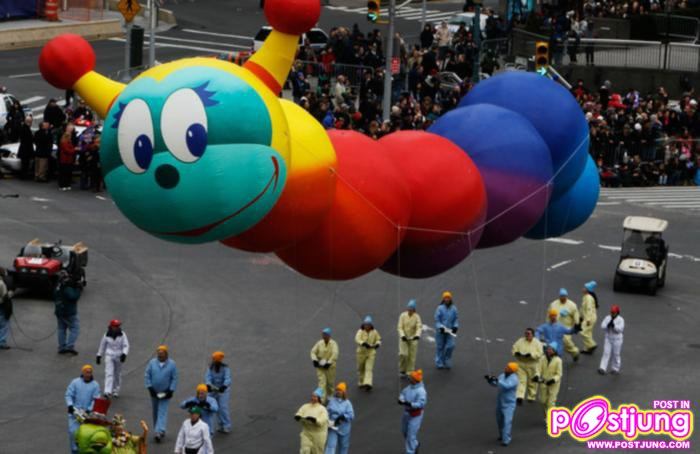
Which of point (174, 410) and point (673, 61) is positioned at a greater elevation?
point (673, 61)

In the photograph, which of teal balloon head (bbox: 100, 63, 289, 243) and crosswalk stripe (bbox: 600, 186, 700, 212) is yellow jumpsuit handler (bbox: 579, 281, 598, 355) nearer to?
crosswalk stripe (bbox: 600, 186, 700, 212)

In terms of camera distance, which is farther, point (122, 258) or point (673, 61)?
point (673, 61)

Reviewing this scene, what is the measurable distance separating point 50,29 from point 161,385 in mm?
35289

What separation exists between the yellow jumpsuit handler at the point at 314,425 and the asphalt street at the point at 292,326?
0.86 m

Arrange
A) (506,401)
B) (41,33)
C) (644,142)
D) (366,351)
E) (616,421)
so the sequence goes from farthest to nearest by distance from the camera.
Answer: (41,33), (644,142), (366,351), (616,421), (506,401)

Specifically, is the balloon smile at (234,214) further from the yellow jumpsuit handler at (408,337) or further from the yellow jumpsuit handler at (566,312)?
the yellow jumpsuit handler at (566,312)

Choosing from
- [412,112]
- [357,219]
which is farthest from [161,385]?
[412,112]

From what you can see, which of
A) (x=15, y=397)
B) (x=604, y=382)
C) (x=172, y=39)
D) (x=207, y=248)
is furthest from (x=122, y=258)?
(x=172, y=39)

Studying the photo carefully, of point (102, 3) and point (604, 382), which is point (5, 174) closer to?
point (604, 382)

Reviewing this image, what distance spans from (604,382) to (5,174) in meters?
17.5

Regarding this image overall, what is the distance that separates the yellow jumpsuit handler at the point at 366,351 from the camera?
2994cm

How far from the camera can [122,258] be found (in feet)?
122

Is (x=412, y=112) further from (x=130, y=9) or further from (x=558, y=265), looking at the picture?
(x=558, y=265)

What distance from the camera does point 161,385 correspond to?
2731 centimetres
